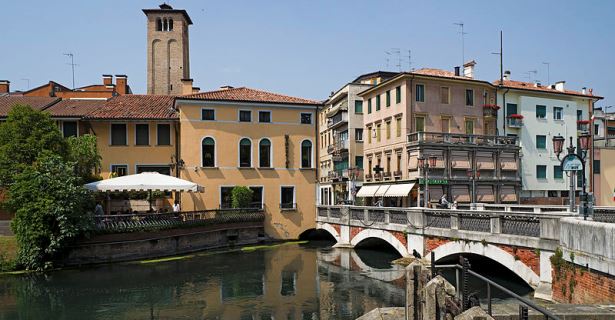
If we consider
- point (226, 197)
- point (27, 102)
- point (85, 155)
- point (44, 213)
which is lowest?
point (226, 197)

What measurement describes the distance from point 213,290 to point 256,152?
57.4ft

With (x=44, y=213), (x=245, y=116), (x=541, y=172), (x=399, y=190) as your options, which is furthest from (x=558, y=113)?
(x=44, y=213)

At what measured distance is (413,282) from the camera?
9.46m

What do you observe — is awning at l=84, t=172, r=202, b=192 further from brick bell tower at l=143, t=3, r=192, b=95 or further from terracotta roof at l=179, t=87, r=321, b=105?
brick bell tower at l=143, t=3, r=192, b=95

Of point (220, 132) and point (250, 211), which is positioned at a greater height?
point (220, 132)

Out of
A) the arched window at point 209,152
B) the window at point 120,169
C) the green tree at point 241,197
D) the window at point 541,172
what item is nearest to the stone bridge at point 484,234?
the green tree at point 241,197

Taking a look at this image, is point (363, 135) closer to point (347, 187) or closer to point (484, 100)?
point (347, 187)

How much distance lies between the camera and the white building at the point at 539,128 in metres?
43.2

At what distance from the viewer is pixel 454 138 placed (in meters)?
38.9

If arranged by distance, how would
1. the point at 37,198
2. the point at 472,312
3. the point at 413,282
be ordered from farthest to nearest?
the point at 37,198 < the point at 413,282 < the point at 472,312

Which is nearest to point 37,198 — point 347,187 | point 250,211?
point 250,211

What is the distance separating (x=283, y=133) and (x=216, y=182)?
241 inches

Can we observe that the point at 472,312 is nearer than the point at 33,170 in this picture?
Yes

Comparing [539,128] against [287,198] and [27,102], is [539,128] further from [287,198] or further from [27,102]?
[27,102]
